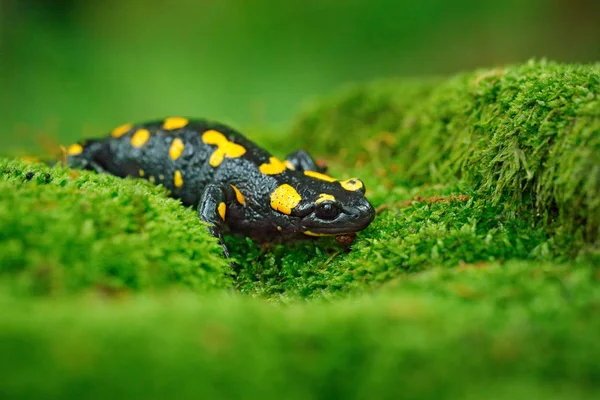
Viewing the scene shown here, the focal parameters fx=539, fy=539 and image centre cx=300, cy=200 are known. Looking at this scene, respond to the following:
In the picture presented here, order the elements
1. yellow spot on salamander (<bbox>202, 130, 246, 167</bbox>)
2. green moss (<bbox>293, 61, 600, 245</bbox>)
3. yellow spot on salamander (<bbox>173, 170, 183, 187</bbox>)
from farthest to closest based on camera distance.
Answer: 1. yellow spot on salamander (<bbox>173, 170, 183, 187</bbox>)
2. yellow spot on salamander (<bbox>202, 130, 246, 167</bbox>)
3. green moss (<bbox>293, 61, 600, 245</bbox>)

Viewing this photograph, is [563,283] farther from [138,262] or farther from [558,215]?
[138,262]

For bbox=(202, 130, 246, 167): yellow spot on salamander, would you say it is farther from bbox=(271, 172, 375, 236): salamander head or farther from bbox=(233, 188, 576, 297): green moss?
bbox=(233, 188, 576, 297): green moss

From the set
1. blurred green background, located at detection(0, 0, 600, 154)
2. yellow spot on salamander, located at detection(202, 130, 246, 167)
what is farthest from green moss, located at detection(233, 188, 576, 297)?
blurred green background, located at detection(0, 0, 600, 154)

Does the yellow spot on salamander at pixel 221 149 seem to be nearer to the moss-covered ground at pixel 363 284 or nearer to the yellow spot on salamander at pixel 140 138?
the yellow spot on salamander at pixel 140 138

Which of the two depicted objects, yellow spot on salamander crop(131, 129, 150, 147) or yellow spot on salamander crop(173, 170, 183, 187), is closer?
yellow spot on salamander crop(173, 170, 183, 187)

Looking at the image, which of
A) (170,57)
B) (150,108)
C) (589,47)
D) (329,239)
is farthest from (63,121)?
(589,47)

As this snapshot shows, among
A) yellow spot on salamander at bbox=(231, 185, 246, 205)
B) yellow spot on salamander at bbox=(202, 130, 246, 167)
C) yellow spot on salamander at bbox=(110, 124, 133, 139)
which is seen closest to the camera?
yellow spot on salamander at bbox=(231, 185, 246, 205)

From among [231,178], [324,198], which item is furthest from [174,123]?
[324,198]
